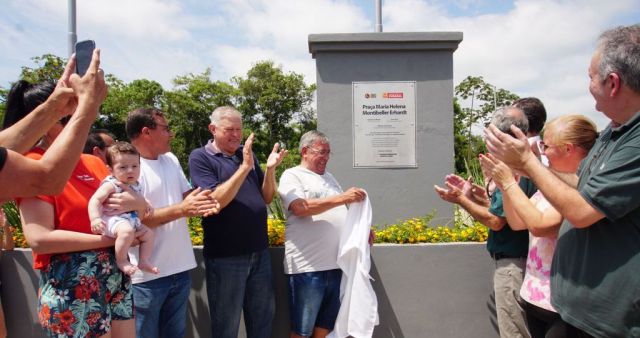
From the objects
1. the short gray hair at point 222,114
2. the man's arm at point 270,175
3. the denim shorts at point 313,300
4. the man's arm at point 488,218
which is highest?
the short gray hair at point 222,114

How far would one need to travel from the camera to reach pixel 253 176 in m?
3.52

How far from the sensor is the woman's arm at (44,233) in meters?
2.23

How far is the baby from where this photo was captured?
7.90 feet

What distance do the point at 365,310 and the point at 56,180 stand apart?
8.13 feet

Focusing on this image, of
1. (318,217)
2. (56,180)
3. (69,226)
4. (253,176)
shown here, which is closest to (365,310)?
(318,217)

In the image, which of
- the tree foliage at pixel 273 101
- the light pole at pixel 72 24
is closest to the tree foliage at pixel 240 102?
the tree foliage at pixel 273 101

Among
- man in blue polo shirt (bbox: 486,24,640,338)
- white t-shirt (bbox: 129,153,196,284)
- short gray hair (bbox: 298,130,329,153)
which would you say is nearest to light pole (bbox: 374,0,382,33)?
short gray hair (bbox: 298,130,329,153)

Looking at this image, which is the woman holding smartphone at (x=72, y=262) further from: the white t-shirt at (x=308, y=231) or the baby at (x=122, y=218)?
the white t-shirt at (x=308, y=231)

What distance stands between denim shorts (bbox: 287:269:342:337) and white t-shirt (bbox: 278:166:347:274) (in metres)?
0.08

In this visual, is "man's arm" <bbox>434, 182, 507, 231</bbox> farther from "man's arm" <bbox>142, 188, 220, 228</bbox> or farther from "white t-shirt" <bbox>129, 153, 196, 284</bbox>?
"white t-shirt" <bbox>129, 153, 196, 284</bbox>

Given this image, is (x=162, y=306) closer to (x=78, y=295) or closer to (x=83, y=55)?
(x=78, y=295)

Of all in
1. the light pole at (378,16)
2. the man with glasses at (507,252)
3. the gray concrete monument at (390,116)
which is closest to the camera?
the man with glasses at (507,252)

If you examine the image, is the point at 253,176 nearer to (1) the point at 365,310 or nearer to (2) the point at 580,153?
(1) the point at 365,310

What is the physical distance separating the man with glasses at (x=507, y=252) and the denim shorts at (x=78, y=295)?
2.38 m
